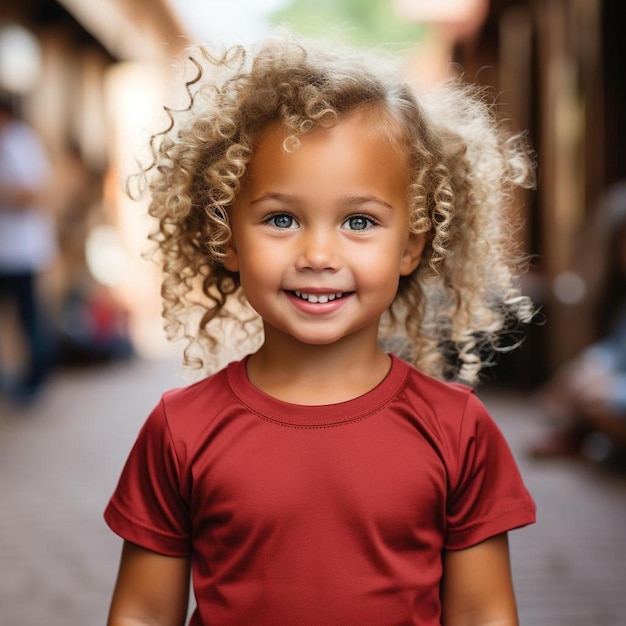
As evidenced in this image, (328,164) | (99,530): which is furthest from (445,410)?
(99,530)

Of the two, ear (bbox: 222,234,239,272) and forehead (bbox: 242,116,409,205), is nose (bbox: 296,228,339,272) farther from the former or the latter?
ear (bbox: 222,234,239,272)

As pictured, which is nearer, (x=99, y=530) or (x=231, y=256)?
(x=231, y=256)

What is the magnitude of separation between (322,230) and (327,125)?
0.16 meters

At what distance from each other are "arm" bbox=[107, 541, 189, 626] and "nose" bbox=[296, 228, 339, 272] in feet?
1.71

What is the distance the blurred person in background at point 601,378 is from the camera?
4891mm

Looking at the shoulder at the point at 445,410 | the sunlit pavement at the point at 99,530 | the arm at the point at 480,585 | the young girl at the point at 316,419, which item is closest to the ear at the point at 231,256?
the young girl at the point at 316,419

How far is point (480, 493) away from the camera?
5.00 feet

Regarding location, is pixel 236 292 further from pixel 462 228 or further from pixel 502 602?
pixel 502 602

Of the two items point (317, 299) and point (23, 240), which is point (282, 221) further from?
point (23, 240)

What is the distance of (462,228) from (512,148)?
31 cm

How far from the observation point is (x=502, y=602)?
153 cm

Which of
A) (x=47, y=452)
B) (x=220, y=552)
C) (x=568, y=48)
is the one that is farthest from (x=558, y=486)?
(x=568, y=48)

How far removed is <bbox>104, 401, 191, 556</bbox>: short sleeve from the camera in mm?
1518

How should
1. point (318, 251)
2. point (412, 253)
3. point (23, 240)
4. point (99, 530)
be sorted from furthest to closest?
1. point (23, 240)
2. point (99, 530)
3. point (412, 253)
4. point (318, 251)
